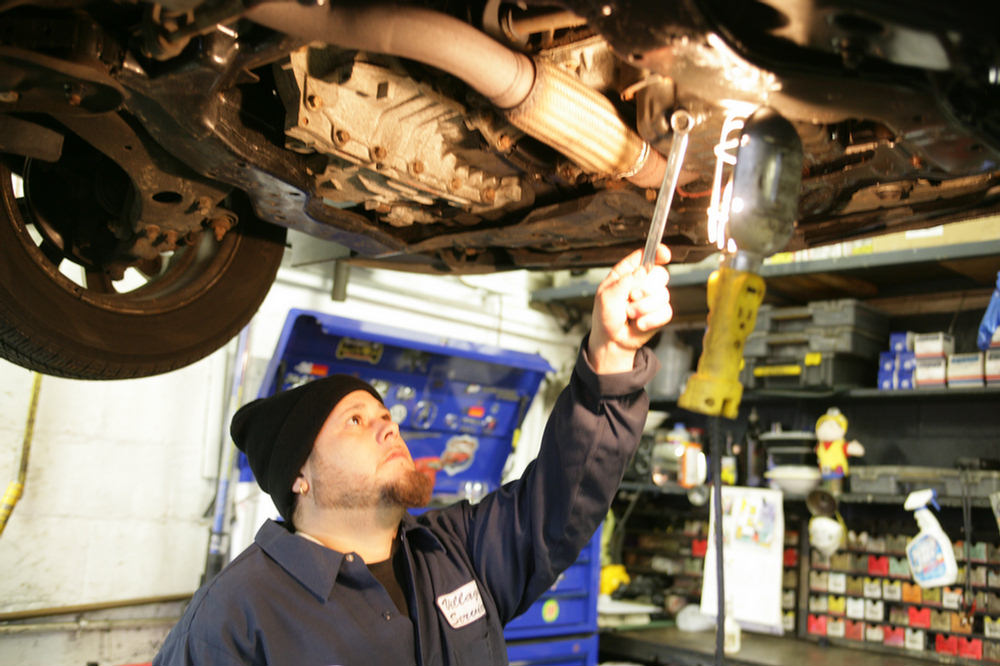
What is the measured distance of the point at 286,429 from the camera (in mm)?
1588

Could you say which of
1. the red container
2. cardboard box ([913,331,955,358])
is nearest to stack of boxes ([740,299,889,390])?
cardboard box ([913,331,955,358])

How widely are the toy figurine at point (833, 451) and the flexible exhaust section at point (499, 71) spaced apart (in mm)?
2623

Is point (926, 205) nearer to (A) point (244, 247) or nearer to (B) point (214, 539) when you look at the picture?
(A) point (244, 247)

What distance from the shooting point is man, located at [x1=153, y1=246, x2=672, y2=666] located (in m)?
1.27

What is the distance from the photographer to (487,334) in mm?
4531

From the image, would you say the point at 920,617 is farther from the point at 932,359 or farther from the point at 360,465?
the point at 360,465

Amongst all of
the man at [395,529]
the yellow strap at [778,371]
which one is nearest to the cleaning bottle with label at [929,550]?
the yellow strap at [778,371]

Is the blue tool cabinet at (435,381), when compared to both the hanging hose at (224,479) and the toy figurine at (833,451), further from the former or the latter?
the toy figurine at (833,451)

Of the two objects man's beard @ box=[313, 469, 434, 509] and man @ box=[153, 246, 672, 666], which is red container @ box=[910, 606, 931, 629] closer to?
man @ box=[153, 246, 672, 666]

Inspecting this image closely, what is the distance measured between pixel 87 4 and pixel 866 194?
49.2 inches

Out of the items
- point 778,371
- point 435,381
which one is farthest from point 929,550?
point 435,381

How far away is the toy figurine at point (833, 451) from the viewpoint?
3.58m

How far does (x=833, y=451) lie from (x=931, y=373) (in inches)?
20.2

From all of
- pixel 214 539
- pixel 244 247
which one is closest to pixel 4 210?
pixel 244 247
